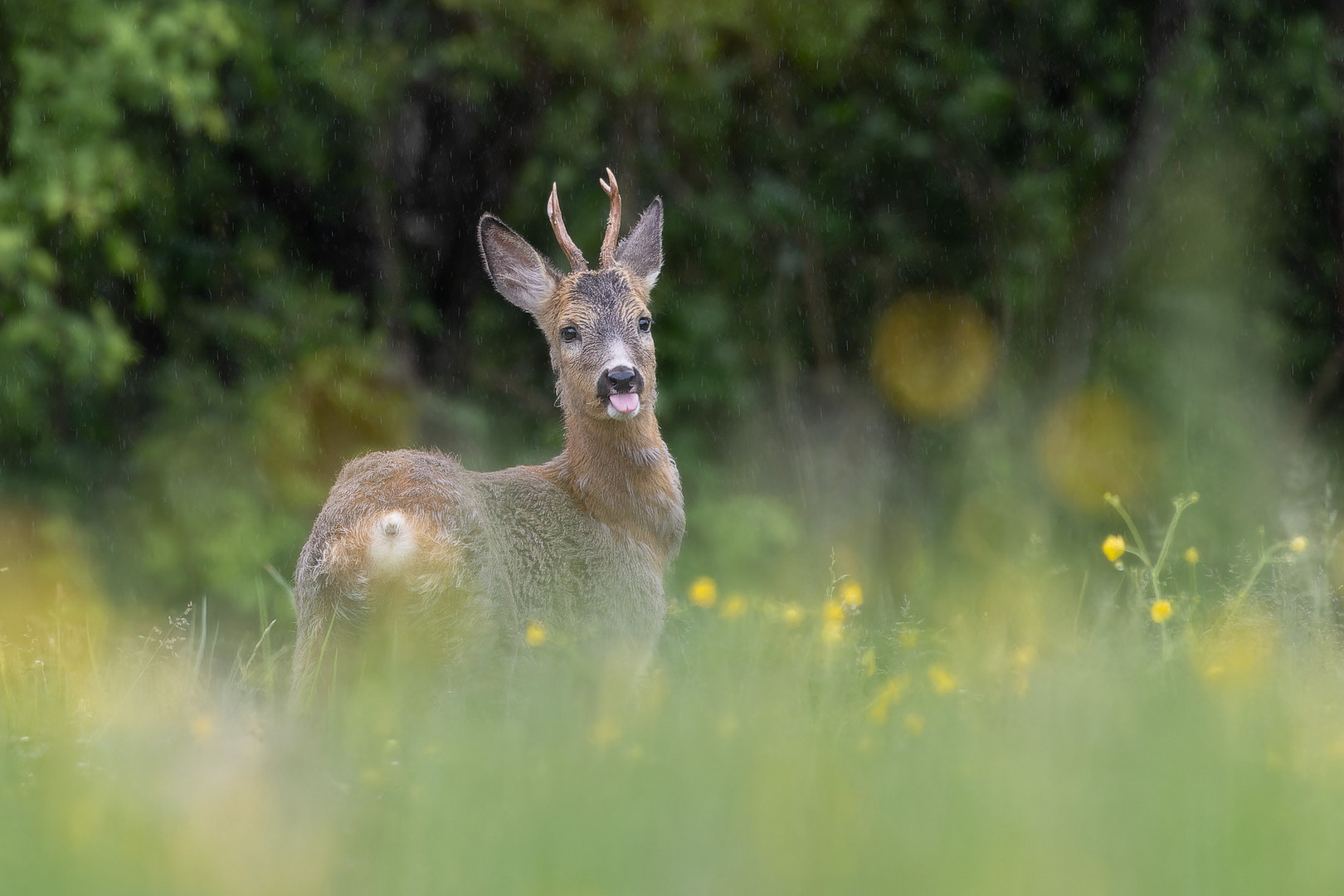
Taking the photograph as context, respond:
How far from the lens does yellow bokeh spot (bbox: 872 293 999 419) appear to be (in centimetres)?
980

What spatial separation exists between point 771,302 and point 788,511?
1.70 metres

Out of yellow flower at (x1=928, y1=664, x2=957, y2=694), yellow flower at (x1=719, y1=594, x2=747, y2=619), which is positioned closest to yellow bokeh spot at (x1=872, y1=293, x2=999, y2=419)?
yellow flower at (x1=719, y1=594, x2=747, y2=619)

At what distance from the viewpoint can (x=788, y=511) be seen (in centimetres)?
912

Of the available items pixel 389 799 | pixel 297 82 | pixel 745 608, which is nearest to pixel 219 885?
pixel 389 799

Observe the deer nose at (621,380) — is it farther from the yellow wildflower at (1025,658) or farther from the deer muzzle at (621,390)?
the yellow wildflower at (1025,658)

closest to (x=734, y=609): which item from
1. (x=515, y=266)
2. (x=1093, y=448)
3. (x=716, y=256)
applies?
(x=515, y=266)

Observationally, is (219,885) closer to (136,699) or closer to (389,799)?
(389,799)

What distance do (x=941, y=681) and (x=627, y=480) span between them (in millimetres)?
1917

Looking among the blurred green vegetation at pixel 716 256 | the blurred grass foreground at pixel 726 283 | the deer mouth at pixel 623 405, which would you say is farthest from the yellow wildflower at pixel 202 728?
the blurred green vegetation at pixel 716 256

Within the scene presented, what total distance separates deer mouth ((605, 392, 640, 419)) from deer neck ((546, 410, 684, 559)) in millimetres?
264

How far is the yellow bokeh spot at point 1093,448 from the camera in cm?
876

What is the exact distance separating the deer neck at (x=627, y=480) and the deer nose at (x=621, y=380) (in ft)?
0.86

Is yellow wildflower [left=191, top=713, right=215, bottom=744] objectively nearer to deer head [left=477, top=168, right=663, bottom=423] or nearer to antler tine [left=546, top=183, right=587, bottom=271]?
deer head [left=477, top=168, right=663, bottom=423]

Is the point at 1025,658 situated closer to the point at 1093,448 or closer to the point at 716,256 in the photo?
the point at 1093,448
